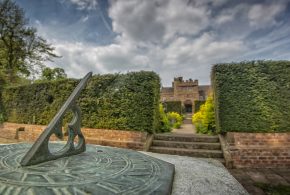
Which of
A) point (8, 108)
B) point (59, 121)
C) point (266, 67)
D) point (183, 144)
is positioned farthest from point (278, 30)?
point (8, 108)

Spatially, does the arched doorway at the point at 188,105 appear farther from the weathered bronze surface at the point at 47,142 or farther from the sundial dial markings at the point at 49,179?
the sundial dial markings at the point at 49,179

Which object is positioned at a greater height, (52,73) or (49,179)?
(52,73)

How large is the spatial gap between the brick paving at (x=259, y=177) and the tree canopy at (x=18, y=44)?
1634 centimetres

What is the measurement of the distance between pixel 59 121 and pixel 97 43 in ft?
14.2

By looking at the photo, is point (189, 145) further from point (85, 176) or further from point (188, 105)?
point (188, 105)

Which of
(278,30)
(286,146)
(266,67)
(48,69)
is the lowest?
(286,146)

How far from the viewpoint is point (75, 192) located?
148cm

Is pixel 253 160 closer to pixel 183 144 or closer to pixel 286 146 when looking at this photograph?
pixel 286 146

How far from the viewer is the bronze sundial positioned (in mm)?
1547

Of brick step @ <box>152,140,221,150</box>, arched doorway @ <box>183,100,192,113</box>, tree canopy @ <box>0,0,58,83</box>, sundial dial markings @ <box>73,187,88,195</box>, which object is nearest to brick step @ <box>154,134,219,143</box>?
brick step @ <box>152,140,221,150</box>

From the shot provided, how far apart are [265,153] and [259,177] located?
1.04 meters

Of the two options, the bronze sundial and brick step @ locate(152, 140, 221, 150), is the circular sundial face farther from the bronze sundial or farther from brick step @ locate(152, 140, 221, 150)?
brick step @ locate(152, 140, 221, 150)

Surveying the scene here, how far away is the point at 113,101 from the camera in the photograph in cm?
651

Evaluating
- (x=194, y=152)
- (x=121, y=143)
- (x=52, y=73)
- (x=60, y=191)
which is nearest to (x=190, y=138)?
(x=194, y=152)
